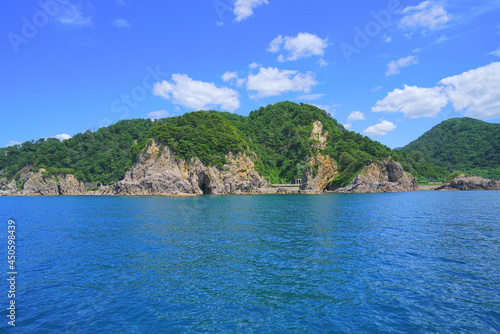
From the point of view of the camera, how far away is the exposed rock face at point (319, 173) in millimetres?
117312

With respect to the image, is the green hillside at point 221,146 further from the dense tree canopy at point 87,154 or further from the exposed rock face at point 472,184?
the exposed rock face at point 472,184

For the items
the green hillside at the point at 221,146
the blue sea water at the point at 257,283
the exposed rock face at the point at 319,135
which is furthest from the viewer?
the exposed rock face at the point at 319,135

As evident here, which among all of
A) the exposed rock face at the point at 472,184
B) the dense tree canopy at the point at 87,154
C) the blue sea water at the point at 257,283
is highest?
the dense tree canopy at the point at 87,154

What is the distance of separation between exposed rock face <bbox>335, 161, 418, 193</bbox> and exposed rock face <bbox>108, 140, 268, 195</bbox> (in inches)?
1656

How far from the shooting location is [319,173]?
12156cm

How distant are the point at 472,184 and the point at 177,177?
5149 inches

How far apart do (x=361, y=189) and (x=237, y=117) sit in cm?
10300

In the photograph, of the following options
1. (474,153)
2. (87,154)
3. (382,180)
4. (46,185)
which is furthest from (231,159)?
(474,153)

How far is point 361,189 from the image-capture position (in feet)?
364

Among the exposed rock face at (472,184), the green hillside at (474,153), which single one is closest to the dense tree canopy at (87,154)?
the exposed rock face at (472,184)

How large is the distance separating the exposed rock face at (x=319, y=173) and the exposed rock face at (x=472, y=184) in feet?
184

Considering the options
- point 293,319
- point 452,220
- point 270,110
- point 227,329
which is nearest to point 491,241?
point 452,220

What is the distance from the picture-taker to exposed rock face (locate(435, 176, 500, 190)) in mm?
122250

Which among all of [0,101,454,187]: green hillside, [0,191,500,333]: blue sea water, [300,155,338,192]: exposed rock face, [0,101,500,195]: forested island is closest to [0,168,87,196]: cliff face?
[0,101,500,195]: forested island
